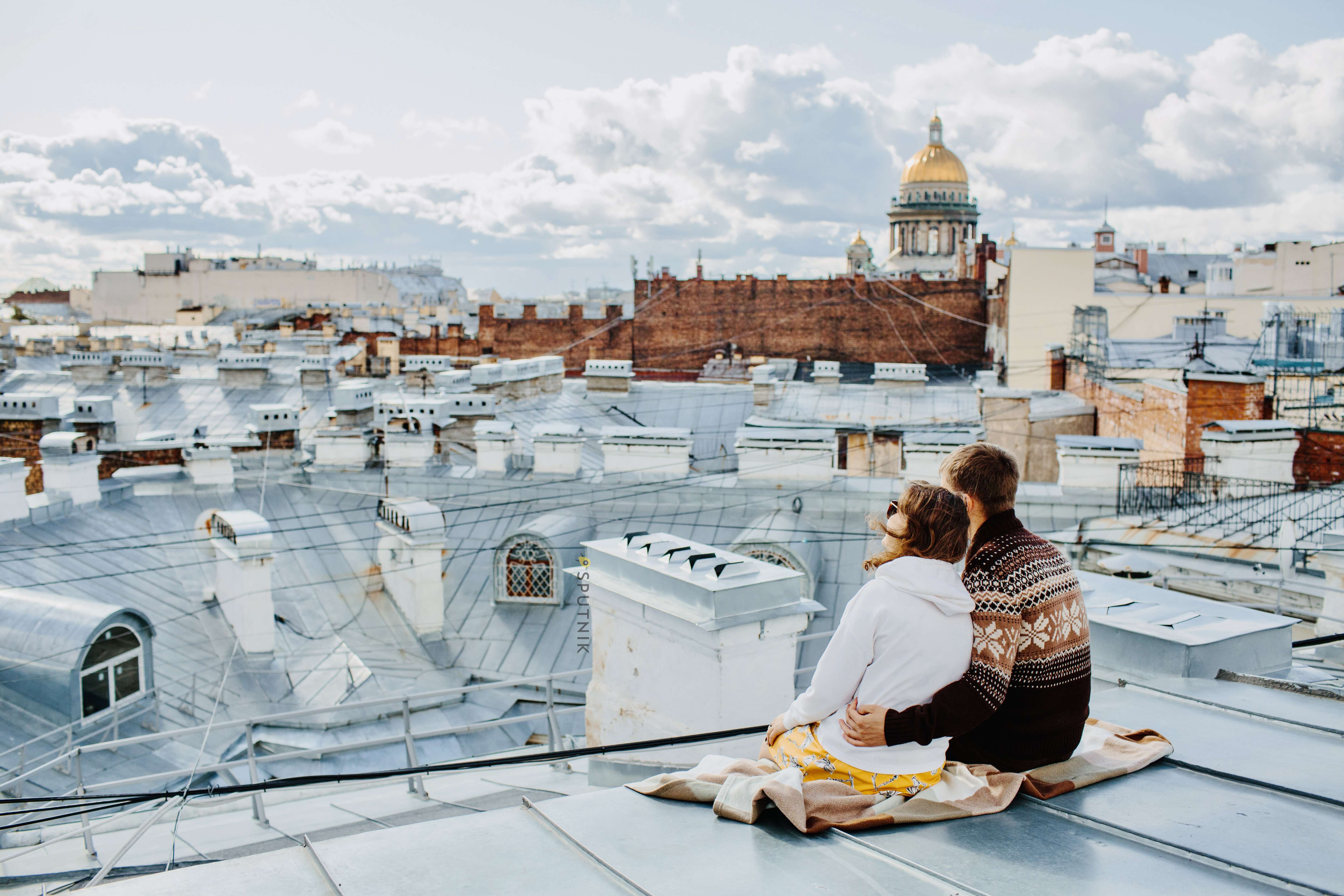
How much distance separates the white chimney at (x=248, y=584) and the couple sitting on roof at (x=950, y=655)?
8.58 meters

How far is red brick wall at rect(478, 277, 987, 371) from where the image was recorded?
37438 millimetres

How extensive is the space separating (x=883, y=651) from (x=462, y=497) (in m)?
10.4

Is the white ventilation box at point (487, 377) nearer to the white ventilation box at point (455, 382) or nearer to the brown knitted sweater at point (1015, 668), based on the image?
the white ventilation box at point (455, 382)

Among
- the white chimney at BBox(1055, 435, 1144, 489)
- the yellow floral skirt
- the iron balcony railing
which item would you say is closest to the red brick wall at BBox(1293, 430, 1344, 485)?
the iron balcony railing

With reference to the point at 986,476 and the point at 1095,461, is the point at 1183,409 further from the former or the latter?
the point at 986,476

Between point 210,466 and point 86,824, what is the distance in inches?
371

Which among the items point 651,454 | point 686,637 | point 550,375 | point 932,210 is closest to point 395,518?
point 651,454

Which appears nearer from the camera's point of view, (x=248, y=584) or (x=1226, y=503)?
(x=248, y=584)

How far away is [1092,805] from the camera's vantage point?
356 centimetres

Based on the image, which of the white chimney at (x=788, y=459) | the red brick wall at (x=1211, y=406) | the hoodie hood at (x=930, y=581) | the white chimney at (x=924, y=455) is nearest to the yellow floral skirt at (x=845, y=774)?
the hoodie hood at (x=930, y=581)

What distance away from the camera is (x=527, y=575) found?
11562 mm

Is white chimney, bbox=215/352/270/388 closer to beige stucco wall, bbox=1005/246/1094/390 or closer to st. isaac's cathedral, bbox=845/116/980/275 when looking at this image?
beige stucco wall, bbox=1005/246/1094/390

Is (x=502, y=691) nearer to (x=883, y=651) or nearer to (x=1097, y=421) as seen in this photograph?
(x=883, y=651)

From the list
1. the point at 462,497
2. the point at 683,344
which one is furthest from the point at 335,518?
the point at 683,344
